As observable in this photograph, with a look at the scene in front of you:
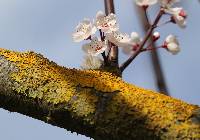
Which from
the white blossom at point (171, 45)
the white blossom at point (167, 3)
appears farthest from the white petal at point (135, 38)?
the white blossom at point (167, 3)

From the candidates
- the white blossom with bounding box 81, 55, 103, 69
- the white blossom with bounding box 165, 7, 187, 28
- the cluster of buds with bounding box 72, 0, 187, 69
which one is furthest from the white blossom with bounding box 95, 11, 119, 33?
the white blossom with bounding box 165, 7, 187, 28

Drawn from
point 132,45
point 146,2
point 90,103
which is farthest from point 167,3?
point 90,103

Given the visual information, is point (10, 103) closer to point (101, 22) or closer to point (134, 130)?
point (134, 130)

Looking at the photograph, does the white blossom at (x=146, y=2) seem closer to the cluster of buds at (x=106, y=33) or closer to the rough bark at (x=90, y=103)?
the cluster of buds at (x=106, y=33)

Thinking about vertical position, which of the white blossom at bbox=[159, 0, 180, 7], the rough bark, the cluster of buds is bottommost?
the rough bark

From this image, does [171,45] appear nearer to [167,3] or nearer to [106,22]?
[167,3]

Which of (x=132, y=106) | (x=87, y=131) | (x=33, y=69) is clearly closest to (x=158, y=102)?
(x=132, y=106)

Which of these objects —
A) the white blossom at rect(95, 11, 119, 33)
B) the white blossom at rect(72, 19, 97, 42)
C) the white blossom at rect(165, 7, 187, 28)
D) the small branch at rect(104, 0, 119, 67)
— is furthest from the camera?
the white blossom at rect(165, 7, 187, 28)

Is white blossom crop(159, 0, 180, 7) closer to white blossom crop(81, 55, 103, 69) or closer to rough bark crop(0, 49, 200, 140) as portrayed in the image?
white blossom crop(81, 55, 103, 69)
